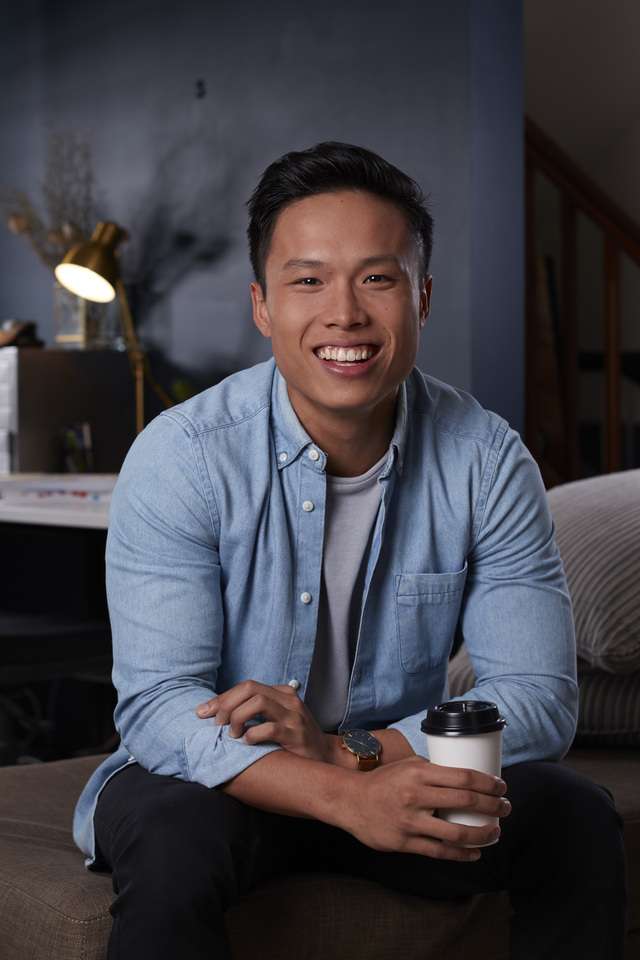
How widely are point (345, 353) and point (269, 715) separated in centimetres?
43

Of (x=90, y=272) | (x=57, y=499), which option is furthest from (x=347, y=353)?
(x=90, y=272)

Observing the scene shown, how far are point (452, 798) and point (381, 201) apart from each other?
0.73 m

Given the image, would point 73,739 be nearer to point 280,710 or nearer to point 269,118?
point 269,118

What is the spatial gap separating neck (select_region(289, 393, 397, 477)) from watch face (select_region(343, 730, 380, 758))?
34 centimetres

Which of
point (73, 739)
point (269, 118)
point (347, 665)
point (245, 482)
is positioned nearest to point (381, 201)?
point (245, 482)

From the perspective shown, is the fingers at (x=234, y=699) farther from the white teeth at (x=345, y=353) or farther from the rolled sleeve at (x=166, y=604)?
the white teeth at (x=345, y=353)

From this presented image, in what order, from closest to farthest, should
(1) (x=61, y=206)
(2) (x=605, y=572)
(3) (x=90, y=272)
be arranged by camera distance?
(2) (x=605, y=572) < (3) (x=90, y=272) < (1) (x=61, y=206)

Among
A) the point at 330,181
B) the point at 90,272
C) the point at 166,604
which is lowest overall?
the point at 166,604

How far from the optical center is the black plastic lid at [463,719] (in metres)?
1.27

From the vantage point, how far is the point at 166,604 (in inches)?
60.4

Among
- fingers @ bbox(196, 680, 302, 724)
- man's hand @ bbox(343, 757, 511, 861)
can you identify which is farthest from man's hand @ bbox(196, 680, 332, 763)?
man's hand @ bbox(343, 757, 511, 861)

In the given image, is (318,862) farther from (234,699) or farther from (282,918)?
(234,699)

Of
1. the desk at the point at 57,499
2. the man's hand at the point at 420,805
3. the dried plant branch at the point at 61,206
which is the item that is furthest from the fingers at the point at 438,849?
the dried plant branch at the point at 61,206

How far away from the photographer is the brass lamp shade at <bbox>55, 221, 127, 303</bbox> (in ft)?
12.6
